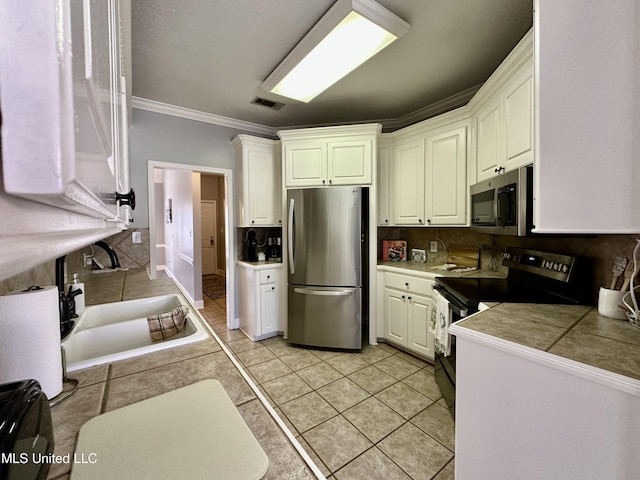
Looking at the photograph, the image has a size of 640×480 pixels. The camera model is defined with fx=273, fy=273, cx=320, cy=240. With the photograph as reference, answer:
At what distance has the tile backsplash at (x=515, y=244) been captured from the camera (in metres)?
A: 1.37

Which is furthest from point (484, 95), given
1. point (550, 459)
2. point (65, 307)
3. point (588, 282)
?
point (65, 307)

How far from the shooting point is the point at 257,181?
315cm

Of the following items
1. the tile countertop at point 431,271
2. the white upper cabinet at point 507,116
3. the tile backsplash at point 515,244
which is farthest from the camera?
the tile countertop at point 431,271

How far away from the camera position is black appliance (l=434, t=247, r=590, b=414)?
4.78 feet

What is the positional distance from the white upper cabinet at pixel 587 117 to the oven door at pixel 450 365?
816 millimetres

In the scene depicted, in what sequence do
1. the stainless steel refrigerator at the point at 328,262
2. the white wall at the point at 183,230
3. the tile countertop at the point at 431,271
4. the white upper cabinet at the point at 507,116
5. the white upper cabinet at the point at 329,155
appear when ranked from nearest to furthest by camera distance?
the white upper cabinet at the point at 507,116 → the tile countertop at the point at 431,271 → the stainless steel refrigerator at the point at 328,262 → the white upper cabinet at the point at 329,155 → the white wall at the point at 183,230

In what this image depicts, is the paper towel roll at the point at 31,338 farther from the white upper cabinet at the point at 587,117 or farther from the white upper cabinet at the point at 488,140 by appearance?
the white upper cabinet at the point at 488,140

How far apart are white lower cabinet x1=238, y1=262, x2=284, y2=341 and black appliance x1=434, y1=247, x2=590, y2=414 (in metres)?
1.69

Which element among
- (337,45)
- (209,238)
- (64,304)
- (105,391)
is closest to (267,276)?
(64,304)

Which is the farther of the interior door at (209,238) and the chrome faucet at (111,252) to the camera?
the interior door at (209,238)

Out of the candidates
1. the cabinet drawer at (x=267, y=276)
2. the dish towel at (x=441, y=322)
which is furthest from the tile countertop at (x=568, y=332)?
the cabinet drawer at (x=267, y=276)

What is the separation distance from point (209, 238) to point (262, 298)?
4.66m

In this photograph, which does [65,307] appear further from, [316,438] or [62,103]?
[316,438]

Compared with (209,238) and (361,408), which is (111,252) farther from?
(209,238)
